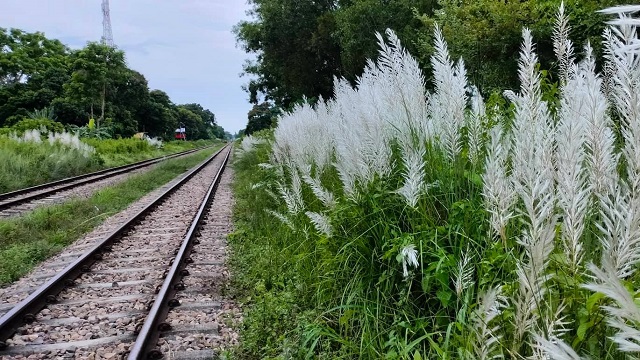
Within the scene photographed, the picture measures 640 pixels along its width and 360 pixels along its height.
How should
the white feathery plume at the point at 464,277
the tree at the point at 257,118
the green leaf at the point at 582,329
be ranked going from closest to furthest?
the green leaf at the point at 582,329 → the white feathery plume at the point at 464,277 → the tree at the point at 257,118

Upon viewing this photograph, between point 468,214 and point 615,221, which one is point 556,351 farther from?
point 468,214

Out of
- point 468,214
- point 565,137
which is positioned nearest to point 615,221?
point 565,137

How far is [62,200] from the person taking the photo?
11109mm

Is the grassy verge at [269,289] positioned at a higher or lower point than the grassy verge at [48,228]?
lower

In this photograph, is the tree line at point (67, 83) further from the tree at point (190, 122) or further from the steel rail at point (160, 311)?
the tree at point (190, 122)

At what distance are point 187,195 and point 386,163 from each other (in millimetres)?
10499

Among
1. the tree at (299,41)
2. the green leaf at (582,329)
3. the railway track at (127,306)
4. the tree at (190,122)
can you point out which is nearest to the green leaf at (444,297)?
the green leaf at (582,329)

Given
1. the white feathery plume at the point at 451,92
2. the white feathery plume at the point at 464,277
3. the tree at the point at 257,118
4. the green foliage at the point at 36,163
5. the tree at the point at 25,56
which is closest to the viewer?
the white feathery plume at the point at 464,277

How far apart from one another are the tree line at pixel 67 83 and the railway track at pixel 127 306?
112ft

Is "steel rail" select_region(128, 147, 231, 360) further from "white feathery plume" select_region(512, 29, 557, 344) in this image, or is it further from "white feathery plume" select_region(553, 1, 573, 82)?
"white feathery plume" select_region(553, 1, 573, 82)

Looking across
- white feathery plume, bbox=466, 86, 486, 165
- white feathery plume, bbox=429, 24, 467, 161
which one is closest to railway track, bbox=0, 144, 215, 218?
white feathery plume, bbox=429, 24, 467, 161

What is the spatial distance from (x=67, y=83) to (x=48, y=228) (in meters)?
35.6

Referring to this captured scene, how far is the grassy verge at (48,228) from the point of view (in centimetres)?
628

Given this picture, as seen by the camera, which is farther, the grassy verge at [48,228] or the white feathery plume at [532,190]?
the grassy verge at [48,228]
